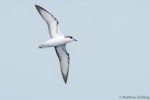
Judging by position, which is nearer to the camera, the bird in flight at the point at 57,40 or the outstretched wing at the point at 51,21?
the bird in flight at the point at 57,40

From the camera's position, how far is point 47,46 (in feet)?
122

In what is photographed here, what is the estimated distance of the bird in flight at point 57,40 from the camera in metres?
38.9

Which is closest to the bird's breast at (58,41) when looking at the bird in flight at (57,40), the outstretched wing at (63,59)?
the bird in flight at (57,40)

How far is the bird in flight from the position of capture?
3888cm

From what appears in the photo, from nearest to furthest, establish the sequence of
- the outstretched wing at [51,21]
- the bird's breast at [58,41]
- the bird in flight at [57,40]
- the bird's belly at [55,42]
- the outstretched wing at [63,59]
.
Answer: the bird's belly at [55,42] < the bird's breast at [58,41] < the bird in flight at [57,40] < the outstretched wing at [51,21] < the outstretched wing at [63,59]

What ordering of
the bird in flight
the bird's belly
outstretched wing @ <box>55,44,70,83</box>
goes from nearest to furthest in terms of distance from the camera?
the bird's belly < the bird in flight < outstretched wing @ <box>55,44,70,83</box>

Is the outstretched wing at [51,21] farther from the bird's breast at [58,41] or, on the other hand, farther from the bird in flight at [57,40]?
the bird's breast at [58,41]

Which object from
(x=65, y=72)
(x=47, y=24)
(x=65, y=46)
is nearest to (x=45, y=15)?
(x=47, y=24)

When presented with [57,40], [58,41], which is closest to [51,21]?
[57,40]

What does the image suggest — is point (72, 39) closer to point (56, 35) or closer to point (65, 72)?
point (56, 35)

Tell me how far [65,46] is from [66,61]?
1964 millimetres

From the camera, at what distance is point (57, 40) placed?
1539 inches

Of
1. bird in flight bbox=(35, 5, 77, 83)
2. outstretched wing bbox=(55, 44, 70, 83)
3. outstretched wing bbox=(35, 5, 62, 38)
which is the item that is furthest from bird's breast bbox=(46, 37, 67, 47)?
outstretched wing bbox=(55, 44, 70, 83)

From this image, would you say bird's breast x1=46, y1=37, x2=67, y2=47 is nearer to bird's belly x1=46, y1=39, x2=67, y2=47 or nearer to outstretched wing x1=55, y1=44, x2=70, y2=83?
bird's belly x1=46, y1=39, x2=67, y2=47
